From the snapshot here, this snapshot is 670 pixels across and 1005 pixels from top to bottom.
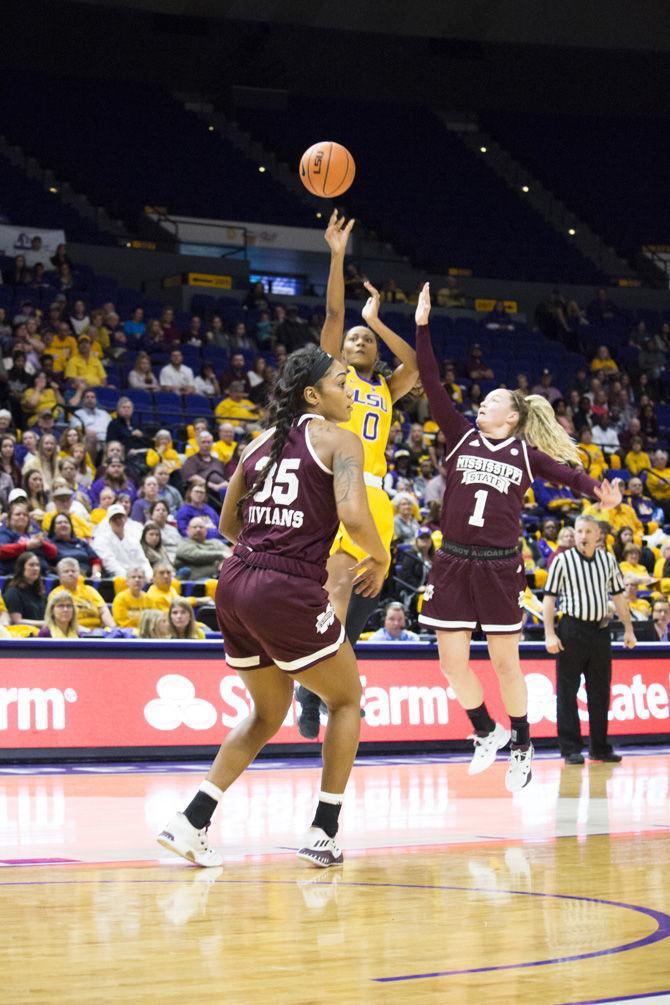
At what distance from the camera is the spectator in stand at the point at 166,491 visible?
1554 cm

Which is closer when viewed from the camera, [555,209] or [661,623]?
[661,623]

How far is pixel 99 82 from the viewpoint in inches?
1244

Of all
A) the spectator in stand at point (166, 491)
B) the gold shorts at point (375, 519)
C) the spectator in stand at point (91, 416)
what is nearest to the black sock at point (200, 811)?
the gold shorts at point (375, 519)

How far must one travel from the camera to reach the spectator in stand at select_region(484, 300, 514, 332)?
27.6 m

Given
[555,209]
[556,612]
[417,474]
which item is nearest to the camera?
[556,612]

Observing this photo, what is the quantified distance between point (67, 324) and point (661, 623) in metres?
9.42

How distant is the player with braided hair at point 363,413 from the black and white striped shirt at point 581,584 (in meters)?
3.97

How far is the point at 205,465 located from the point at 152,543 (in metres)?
2.99

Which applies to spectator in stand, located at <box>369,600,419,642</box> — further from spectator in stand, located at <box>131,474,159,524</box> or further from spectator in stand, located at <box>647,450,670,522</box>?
spectator in stand, located at <box>647,450,670,522</box>

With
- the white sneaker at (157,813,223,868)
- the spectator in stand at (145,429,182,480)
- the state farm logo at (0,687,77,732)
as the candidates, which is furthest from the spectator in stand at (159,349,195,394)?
the white sneaker at (157,813,223,868)

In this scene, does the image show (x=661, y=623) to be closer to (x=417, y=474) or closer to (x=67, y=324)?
(x=417, y=474)

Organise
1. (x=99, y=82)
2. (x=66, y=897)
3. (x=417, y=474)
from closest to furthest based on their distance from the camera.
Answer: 1. (x=66, y=897)
2. (x=417, y=474)
3. (x=99, y=82)

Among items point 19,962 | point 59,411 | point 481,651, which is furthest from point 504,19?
point 19,962

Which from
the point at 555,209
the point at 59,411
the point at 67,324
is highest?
the point at 555,209
